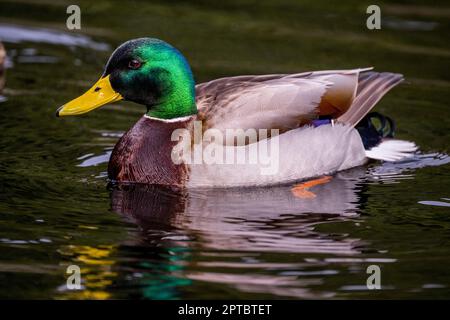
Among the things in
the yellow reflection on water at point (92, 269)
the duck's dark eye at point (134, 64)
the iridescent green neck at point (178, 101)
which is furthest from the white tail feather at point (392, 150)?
the yellow reflection on water at point (92, 269)

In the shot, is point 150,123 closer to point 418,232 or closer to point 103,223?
point 103,223

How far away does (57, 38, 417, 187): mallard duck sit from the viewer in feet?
27.5

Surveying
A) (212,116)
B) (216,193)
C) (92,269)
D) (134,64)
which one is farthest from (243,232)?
(134,64)

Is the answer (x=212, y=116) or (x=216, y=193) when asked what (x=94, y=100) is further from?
(x=216, y=193)

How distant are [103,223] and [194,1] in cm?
704

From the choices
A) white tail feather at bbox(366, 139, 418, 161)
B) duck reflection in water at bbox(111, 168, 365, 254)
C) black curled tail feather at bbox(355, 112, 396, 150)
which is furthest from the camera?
black curled tail feather at bbox(355, 112, 396, 150)

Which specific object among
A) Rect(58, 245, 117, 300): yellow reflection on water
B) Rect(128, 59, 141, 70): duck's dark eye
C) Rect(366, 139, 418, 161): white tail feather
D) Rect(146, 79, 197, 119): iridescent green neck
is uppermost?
Rect(128, 59, 141, 70): duck's dark eye

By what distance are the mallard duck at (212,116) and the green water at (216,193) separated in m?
0.18

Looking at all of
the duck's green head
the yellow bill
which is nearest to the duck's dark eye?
the duck's green head

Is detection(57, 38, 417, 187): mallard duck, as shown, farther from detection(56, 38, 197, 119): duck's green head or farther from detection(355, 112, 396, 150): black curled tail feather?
detection(355, 112, 396, 150): black curled tail feather

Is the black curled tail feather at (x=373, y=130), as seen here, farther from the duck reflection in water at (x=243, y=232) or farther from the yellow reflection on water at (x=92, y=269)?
the yellow reflection on water at (x=92, y=269)

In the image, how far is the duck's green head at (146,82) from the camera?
8.39m

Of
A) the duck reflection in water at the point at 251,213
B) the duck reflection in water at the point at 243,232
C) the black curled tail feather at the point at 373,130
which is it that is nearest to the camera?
the duck reflection in water at the point at 243,232

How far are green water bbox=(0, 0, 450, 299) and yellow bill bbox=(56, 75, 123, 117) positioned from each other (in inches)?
22.3
